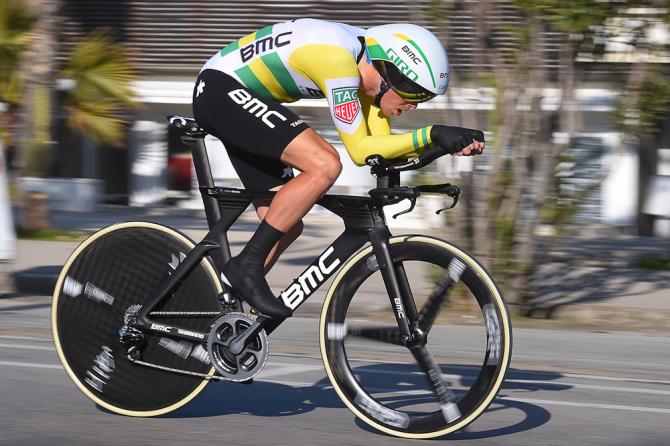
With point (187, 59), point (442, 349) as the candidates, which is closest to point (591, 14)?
point (442, 349)

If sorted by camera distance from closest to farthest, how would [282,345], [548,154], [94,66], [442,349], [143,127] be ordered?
[442,349], [282,345], [548,154], [94,66], [143,127]

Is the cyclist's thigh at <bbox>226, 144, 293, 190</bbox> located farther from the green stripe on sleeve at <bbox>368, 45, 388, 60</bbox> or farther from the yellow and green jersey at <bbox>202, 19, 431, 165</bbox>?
the green stripe on sleeve at <bbox>368, 45, 388, 60</bbox>

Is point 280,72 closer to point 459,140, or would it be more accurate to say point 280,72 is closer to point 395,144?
point 395,144

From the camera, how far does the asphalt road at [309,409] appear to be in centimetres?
523

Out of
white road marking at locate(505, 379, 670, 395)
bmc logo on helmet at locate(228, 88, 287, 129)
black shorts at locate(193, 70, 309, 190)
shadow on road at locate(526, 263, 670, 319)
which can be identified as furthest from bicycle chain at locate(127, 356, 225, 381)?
shadow on road at locate(526, 263, 670, 319)

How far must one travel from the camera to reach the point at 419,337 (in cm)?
507

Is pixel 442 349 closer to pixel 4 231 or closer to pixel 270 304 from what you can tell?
pixel 270 304

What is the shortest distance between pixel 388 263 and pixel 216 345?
0.83m

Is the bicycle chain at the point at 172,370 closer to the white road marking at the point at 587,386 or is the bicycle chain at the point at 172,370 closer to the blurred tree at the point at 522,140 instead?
the white road marking at the point at 587,386

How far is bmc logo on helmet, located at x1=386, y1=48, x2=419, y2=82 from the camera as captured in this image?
486 cm

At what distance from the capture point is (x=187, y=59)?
1986 cm

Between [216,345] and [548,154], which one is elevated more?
[216,345]

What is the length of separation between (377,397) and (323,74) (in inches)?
56.6

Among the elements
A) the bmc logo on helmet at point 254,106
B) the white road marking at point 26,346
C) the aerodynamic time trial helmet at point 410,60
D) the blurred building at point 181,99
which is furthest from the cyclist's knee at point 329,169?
the blurred building at point 181,99
